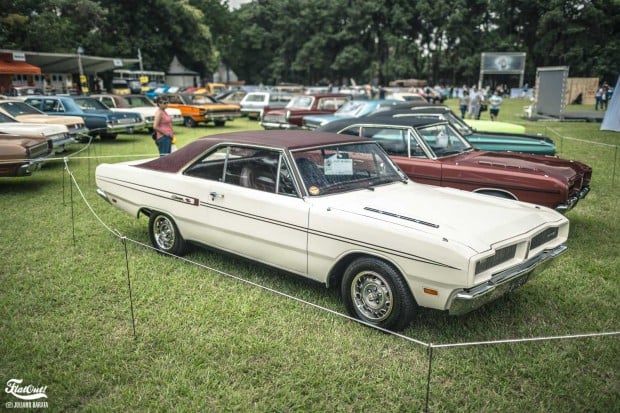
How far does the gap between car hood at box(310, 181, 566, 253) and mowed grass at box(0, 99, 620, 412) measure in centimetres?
85

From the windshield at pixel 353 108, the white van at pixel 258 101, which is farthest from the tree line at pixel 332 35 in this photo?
the windshield at pixel 353 108

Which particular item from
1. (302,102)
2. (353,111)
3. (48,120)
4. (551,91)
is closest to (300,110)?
(302,102)

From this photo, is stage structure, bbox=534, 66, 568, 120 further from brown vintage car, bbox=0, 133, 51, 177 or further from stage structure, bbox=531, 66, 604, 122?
brown vintage car, bbox=0, 133, 51, 177

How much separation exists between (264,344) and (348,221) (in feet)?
3.83

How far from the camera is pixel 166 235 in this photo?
540 centimetres

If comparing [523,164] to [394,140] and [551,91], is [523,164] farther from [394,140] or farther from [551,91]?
[551,91]

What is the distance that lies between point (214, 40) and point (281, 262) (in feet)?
225

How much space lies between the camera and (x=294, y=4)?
6838 centimetres

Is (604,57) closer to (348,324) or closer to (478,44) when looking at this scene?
(478,44)

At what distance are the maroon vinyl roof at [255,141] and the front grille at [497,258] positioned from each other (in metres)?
1.90

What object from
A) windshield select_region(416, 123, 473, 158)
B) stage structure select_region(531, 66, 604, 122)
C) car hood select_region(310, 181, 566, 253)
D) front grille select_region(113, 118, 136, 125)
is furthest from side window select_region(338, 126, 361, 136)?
stage structure select_region(531, 66, 604, 122)

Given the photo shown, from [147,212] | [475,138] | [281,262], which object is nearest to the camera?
[281,262]

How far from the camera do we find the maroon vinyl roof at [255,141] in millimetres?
4520

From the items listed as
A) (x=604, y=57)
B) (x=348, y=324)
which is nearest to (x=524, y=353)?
(x=348, y=324)
